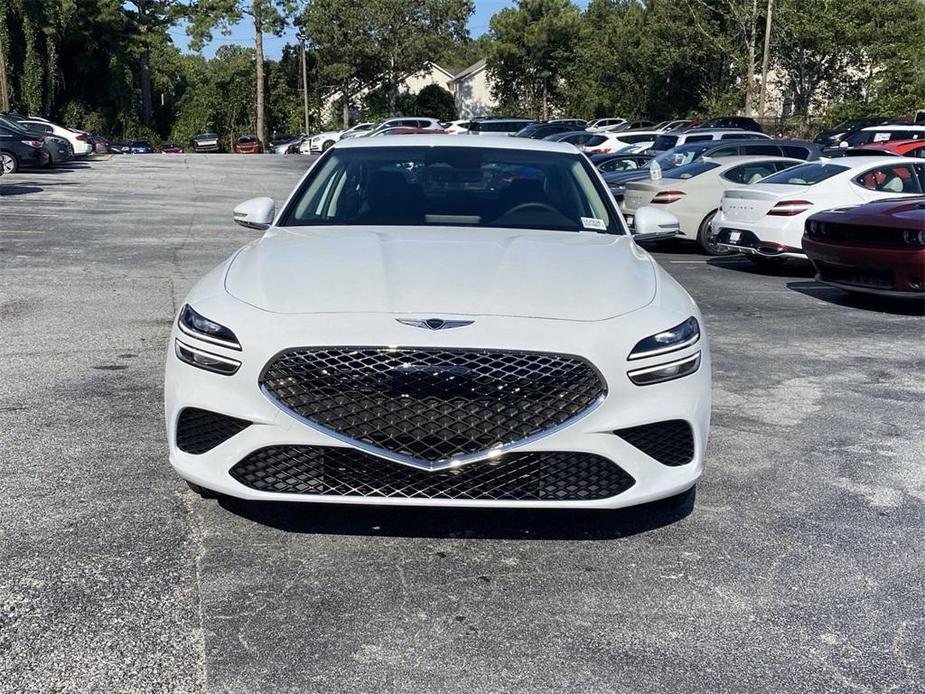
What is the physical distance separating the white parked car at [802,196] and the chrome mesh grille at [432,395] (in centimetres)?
930

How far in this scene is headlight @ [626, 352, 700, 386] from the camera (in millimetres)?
3875

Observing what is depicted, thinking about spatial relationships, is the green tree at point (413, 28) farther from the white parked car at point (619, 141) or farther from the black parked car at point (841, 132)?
the white parked car at point (619, 141)

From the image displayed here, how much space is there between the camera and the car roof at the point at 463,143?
19.7 feet

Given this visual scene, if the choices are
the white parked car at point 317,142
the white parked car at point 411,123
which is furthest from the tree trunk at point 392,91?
the white parked car at point 411,123

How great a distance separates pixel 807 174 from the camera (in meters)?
12.9

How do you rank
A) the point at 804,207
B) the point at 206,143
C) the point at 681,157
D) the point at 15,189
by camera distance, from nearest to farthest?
the point at 804,207 < the point at 681,157 < the point at 15,189 < the point at 206,143

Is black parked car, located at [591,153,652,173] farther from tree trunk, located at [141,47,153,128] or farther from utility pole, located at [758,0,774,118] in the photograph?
tree trunk, located at [141,47,153,128]

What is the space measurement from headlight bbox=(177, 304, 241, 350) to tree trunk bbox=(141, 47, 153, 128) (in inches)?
2660

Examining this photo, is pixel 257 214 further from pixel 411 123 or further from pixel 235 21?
pixel 235 21

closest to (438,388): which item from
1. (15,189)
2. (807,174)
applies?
(807,174)

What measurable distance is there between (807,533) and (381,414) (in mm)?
1864

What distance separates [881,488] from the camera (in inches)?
194

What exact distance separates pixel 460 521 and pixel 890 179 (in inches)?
396

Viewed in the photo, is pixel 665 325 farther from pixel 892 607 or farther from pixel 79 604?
pixel 79 604
